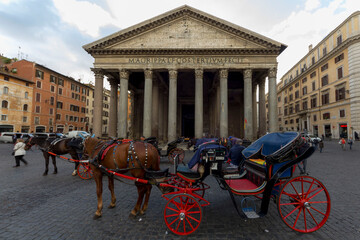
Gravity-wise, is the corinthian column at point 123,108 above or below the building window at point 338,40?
below

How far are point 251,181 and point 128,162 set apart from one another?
9.10 ft

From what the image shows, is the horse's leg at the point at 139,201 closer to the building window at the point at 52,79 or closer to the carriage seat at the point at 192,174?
the carriage seat at the point at 192,174

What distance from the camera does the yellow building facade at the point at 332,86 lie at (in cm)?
2322

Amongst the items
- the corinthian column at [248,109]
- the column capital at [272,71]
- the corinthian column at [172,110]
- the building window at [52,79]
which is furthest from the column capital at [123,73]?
the building window at [52,79]

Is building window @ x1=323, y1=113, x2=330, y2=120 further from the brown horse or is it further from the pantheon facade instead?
the brown horse

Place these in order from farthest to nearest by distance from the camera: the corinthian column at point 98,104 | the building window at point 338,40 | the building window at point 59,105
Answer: the building window at point 59,105
the building window at point 338,40
the corinthian column at point 98,104

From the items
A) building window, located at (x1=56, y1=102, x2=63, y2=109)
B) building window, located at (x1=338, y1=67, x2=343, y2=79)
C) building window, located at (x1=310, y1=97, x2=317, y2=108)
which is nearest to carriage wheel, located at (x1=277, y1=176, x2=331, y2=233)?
building window, located at (x1=338, y1=67, x2=343, y2=79)

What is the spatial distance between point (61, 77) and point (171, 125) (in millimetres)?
32610

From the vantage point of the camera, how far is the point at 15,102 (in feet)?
91.8

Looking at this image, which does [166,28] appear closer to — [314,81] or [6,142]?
[6,142]

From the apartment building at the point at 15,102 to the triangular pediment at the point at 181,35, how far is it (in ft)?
69.6

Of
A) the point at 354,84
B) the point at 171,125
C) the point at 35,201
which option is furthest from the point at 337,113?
the point at 35,201

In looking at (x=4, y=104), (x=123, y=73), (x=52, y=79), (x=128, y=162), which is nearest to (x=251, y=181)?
(x=128, y=162)

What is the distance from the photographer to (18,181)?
6.08m
